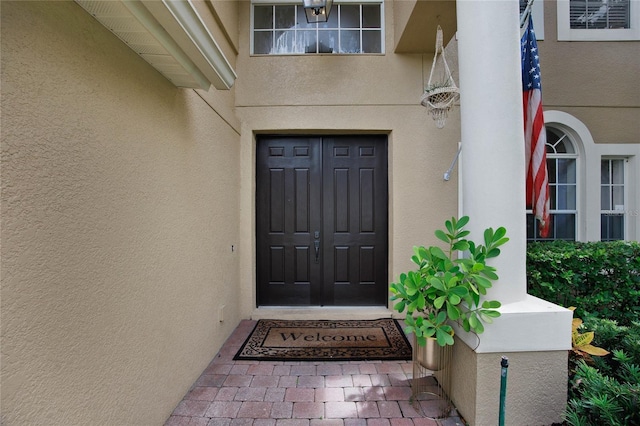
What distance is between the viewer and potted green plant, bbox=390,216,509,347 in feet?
6.79

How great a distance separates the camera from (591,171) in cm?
445

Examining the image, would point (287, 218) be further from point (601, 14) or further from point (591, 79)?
point (601, 14)

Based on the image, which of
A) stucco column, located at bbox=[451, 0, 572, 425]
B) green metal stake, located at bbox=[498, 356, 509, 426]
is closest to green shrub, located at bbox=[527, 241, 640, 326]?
stucco column, located at bbox=[451, 0, 572, 425]

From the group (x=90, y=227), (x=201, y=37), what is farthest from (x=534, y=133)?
(x=90, y=227)

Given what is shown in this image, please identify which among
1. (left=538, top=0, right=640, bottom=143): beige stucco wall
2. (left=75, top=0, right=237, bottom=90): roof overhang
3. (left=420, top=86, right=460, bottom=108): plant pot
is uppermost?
(left=538, top=0, right=640, bottom=143): beige stucco wall

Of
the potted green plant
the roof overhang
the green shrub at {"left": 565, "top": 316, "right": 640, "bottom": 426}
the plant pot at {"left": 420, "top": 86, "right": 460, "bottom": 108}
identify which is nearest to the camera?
the roof overhang

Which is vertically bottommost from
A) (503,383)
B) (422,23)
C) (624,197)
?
(503,383)

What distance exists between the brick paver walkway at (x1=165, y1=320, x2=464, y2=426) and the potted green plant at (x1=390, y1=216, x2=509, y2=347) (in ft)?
2.08

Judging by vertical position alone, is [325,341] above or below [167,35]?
below

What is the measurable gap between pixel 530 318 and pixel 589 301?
6.15 ft

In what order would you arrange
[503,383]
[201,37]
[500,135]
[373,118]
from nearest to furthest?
1. [503,383]
2. [201,37]
3. [500,135]
4. [373,118]

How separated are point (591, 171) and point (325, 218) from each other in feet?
12.7

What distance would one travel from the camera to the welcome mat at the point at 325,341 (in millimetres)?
3258

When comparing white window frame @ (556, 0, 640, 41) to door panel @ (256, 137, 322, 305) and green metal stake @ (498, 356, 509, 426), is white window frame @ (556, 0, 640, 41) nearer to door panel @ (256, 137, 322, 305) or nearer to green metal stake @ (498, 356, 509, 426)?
door panel @ (256, 137, 322, 305)
